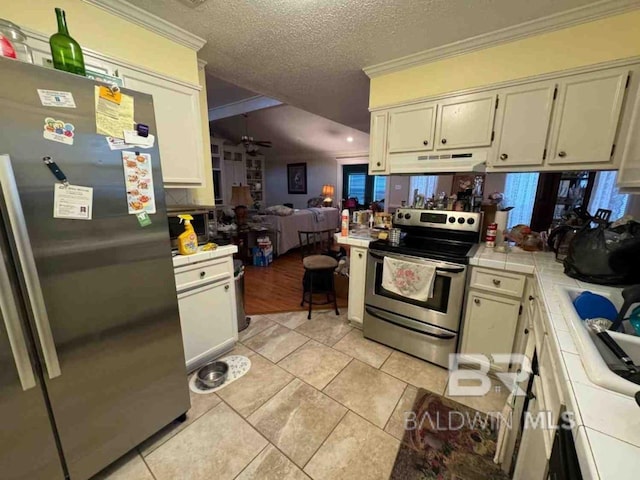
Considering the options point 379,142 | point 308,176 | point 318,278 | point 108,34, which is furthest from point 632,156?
point 308,176

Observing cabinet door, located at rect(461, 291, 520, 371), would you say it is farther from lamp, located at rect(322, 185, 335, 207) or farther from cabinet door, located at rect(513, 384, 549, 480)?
lamp, located at rect(322, 185, 335, 207)

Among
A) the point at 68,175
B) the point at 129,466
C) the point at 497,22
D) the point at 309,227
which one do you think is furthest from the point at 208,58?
the point at 309,227

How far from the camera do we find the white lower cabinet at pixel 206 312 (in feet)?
5.83

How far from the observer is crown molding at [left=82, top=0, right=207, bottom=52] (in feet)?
4.86

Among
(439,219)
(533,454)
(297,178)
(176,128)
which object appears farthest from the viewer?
(297,178)

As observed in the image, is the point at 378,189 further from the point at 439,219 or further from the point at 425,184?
the point at 439,219

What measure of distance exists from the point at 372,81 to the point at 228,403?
2.84 m

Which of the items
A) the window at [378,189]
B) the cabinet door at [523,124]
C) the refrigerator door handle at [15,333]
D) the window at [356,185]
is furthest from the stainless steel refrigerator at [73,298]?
the window at [356,185]

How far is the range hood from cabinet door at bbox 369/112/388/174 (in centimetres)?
8

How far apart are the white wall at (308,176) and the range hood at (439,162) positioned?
17.5ft

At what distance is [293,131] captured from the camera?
Answer: 21.7 feet

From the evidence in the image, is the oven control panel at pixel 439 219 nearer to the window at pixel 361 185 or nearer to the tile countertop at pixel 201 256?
the tile countertop at pixel 201 256

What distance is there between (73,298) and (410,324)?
81.6 inches

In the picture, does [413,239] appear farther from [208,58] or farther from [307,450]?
[208,58]
